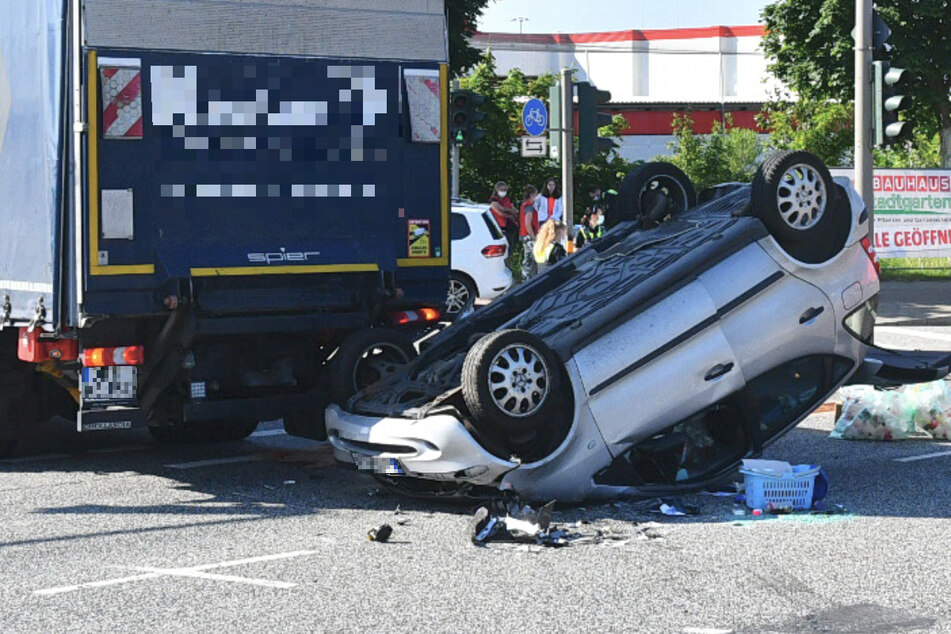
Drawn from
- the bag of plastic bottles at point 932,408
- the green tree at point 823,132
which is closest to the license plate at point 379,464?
the bag of plastic bottles at point 932,408

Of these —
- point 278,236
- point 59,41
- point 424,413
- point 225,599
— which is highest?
point 59,41

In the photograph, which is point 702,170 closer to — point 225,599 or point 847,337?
point 847,337

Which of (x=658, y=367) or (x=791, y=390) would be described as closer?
(x=658, y=367)

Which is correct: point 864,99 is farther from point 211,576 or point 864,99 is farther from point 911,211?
point 211,576

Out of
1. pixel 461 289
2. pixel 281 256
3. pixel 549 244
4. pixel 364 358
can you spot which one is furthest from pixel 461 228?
pixel 281 256

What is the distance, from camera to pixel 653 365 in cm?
823

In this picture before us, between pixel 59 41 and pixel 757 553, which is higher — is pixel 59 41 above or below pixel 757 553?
above

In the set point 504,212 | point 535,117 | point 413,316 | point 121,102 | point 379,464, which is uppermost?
point 535,117

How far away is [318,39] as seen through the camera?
9.41 meters

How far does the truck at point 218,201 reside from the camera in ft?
28.3

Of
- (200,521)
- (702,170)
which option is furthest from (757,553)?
(702,170)

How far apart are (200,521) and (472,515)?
1.51 metres

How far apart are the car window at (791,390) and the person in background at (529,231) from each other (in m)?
14.0

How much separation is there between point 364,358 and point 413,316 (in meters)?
0.65
